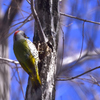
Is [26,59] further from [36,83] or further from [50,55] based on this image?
[36,83]

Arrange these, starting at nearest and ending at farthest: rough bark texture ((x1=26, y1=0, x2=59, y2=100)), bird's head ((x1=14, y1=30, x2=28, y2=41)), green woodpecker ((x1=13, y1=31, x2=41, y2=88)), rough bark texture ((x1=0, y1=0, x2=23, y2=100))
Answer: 1. rough bark texture ((x1=26, y1=0, x2=59, y2=100))
2. green woodpecker ((x1=13, y1=31, x2=41, y2=88))
3. rough bark texture ((x1=0, y1=0, x2=23, y2=100))
4. bird's head ((x1=14, y1=30, x2=28, y2=41))

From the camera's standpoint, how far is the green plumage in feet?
9.48

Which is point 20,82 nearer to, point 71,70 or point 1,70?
point 1,70

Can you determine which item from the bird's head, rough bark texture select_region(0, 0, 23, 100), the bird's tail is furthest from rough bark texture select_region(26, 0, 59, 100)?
rough bark texture select_region(0, 0, 23, 100)

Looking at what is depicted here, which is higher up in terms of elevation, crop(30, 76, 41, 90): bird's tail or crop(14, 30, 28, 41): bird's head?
crop(14, 30, 28, 41): bird's head

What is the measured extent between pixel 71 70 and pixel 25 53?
1058 mm

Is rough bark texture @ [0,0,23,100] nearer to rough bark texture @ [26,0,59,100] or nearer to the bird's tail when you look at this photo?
rough bark texture @ [26,0,59,100]

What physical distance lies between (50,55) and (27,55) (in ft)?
2.22

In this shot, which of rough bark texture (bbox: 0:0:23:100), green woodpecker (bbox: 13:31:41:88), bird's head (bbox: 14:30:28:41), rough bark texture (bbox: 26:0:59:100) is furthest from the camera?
bird's head (bbox: 14:30:28:41)

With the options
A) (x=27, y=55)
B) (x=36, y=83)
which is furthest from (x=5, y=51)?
(x=36, y=83)

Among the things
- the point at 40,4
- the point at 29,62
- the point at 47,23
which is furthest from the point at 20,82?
the point at 40,4

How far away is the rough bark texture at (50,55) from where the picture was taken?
8.87 feet

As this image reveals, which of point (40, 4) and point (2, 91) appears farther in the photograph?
point (2, 91)

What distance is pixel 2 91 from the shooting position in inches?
137
